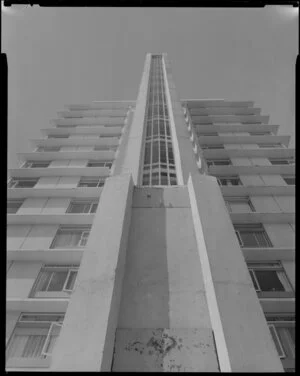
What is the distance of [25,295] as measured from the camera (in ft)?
33.7

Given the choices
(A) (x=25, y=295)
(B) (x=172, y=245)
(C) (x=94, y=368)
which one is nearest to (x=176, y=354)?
(C) (x=94, y=368)

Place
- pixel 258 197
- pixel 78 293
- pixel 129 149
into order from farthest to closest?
pixel 129 149
pixel 258 197
pixel 78 293

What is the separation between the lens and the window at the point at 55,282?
34.3 feet

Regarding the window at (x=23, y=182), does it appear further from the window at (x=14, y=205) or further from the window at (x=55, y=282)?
the window at (x=55, y=282)

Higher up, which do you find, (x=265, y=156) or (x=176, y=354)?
(x=265, y=156)

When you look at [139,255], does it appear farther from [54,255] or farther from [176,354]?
[54,255]

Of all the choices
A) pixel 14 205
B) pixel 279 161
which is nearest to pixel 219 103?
pixel 279 161

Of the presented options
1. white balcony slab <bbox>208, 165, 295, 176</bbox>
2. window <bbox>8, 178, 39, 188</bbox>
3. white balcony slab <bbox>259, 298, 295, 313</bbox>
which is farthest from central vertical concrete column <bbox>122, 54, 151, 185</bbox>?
white balcony slab <bbox>259, 298, 295, 313</bbox>

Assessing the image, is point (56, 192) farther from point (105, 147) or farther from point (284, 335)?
point (284, 335)

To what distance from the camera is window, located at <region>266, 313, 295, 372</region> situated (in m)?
8.41

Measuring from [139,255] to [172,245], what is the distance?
1.05 meters

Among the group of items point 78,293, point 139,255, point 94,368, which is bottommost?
→ point 94,368

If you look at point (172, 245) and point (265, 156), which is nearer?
point (172, 245)

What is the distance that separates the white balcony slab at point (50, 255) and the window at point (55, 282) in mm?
276
